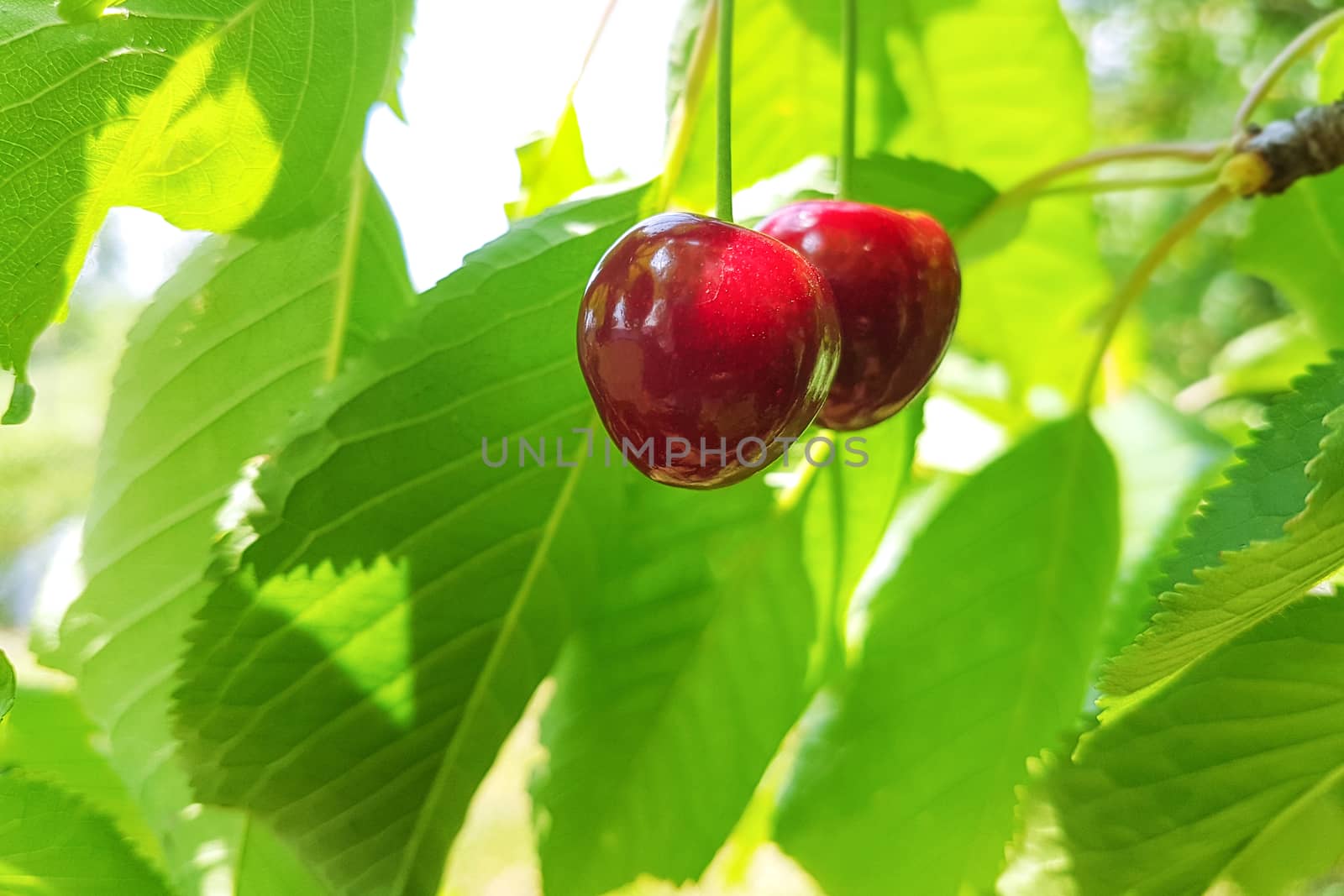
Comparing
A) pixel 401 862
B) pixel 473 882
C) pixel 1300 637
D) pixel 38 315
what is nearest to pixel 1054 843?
pixel 1300 637

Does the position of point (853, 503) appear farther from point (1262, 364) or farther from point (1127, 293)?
point (1262, 364)

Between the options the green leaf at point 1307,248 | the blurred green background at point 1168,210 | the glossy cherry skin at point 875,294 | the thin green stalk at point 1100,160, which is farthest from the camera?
the blurred green background at point 1168,210

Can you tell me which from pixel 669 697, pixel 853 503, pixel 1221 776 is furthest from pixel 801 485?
pixel 1221 776

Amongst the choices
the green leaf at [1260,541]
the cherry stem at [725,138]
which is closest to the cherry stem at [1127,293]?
the green leaf at [1260,541]

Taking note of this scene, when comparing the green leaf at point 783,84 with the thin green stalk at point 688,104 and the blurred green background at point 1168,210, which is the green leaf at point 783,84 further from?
the blurred green background at point 1168,210

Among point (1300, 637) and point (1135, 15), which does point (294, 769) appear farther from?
point (1135, 15)

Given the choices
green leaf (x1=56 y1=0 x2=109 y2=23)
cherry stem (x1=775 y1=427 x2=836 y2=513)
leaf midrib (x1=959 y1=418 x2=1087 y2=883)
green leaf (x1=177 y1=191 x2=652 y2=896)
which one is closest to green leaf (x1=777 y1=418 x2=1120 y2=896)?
leaf midrib (x1=959 y1=418 x2=1087 y2=883)
